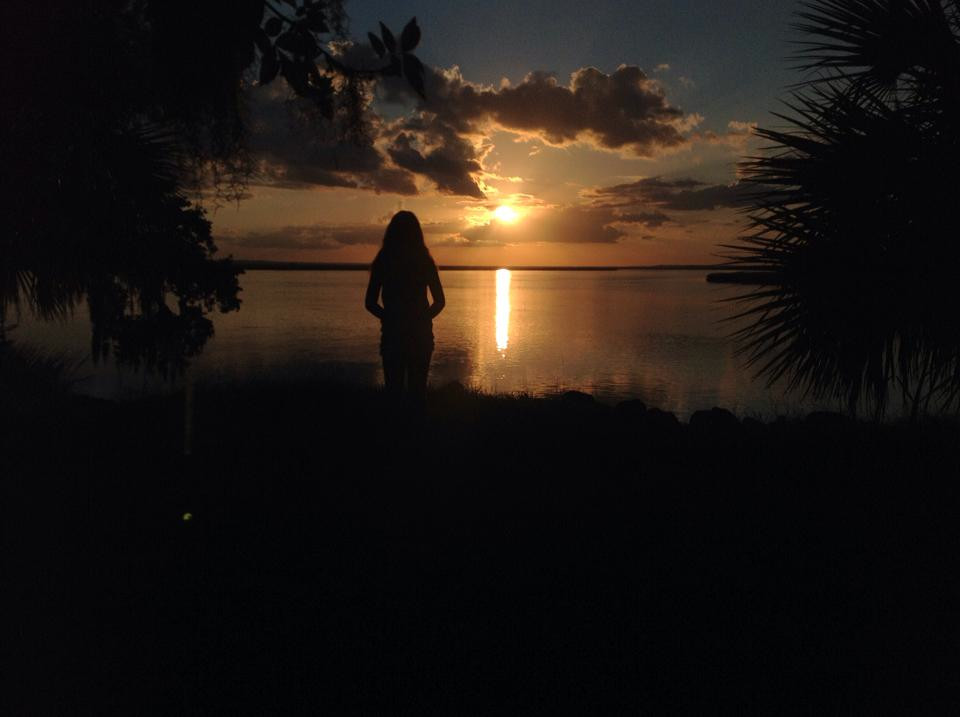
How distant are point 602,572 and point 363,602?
120cm

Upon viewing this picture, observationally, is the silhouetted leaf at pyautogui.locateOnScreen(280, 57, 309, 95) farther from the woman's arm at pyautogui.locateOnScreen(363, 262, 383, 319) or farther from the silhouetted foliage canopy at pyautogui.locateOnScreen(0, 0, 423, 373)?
the woman's arm at pyautogui.locateOnScreen(363, 262, 383, 319)

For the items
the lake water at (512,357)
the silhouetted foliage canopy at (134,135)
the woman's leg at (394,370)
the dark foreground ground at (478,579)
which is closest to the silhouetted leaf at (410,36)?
the silhouetted foliage canopy at (134,135)


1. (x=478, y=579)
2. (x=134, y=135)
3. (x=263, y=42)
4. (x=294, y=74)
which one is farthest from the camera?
(x=134, y=135)

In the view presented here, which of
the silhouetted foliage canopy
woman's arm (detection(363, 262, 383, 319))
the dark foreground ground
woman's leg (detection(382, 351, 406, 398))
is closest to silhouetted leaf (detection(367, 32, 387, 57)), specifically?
the silhouetted foliage canopy

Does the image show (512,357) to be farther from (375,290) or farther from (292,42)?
(292,42)

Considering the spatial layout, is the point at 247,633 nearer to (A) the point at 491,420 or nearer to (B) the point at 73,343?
(A) the point at 491,420

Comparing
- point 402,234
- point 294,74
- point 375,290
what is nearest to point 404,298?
point 375,290

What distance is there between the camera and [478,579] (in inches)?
131

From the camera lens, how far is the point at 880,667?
2.73 m

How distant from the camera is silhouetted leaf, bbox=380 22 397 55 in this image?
2.64 meters

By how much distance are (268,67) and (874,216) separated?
487 cm

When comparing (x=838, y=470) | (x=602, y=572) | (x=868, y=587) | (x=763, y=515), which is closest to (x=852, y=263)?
(x=838, y=470)

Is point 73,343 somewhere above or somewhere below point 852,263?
below

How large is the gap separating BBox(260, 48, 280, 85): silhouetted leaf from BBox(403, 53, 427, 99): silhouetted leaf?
1.99 feet
